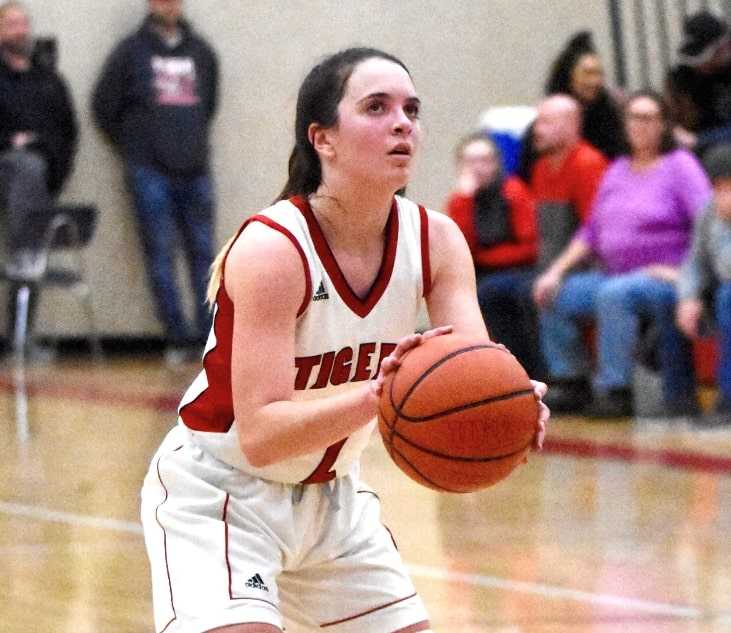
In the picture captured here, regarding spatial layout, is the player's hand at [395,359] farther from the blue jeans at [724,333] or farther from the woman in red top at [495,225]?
the woman in red top at [495,225]

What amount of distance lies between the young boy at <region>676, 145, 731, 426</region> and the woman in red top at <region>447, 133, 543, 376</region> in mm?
1055

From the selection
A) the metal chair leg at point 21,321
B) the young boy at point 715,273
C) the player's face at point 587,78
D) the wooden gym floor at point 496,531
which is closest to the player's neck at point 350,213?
the wooden gym floor at point 496,531

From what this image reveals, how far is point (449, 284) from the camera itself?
319 centimetres

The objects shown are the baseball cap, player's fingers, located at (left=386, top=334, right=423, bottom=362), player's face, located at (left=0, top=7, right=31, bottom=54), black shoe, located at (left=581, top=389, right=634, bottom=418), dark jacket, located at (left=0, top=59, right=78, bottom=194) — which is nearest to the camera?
player's fingers, located at (left=386, top=334, right=423, bottom=362)

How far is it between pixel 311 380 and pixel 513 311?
576 centimetres

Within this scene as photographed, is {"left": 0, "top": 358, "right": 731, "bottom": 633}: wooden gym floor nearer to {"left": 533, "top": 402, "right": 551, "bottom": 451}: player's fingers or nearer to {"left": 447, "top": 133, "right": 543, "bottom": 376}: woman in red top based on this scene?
{"left": 447, "top": 133, "right": 543, "bottom": 376}: woman in red top

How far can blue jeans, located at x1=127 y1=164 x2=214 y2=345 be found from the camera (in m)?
11.1

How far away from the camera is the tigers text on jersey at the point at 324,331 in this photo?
3.04m

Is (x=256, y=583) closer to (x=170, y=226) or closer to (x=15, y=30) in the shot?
(x=15, y=30)

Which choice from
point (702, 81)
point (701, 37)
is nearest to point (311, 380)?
point (702, 81)

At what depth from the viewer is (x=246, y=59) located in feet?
38.3

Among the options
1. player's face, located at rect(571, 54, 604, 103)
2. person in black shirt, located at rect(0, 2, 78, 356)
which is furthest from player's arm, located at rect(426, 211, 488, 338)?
person in black shirt, located at rect(0, 2, 78, 356)

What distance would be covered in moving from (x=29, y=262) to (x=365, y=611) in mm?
7831

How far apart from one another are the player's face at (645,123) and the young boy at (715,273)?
13.8 inches
